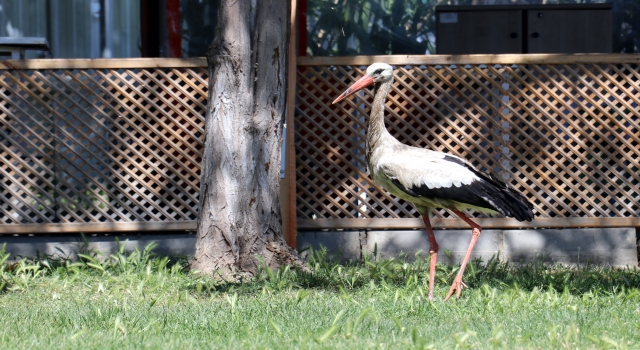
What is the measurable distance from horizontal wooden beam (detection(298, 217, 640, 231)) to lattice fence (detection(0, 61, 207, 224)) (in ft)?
4.04

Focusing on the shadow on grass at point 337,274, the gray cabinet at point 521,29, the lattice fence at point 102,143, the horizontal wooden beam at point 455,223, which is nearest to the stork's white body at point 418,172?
the shadow on grass at point 337,274

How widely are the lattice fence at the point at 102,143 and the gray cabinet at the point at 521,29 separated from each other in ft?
13.1

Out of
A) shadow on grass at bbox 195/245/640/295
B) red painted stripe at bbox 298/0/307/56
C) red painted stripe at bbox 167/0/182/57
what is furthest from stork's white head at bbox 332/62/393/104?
red painted stripe at bbox 167/0/182/57

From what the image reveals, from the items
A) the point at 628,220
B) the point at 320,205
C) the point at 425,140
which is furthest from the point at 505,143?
the point at 320,205

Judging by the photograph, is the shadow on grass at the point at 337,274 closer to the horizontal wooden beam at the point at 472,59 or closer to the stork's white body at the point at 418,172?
the stork's white body at the point at 418,172

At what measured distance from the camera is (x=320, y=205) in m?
Answer: 7.86

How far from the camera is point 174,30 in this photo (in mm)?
9719

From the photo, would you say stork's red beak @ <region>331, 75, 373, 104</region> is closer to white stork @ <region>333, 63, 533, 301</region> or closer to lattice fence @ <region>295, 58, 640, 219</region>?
white stork @ <region>333, 63, 533, 301</region>

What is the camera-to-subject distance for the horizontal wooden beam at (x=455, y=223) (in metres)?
7.62

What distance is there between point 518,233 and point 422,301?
8.06 feet

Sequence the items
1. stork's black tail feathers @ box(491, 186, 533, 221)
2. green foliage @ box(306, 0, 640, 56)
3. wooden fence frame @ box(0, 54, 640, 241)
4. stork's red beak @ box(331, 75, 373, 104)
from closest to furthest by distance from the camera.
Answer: stork's black tail feathers @ box(491, 186, 533, 221) → stork's red beak @ box(331, 75, 373, 104) → wooden fence frame @ box(0, 54, 640, 241) → green foliage @ box(306, 0, 640, 56)

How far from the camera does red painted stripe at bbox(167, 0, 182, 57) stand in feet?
31.6

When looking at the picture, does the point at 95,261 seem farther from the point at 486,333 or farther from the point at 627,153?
the point at 627,153

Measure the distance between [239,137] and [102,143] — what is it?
1901mm
